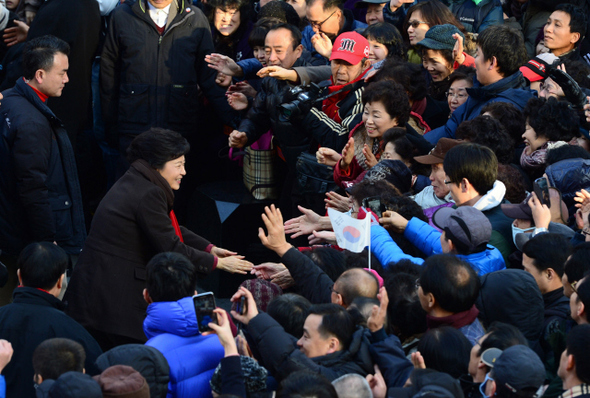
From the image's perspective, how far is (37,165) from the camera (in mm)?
5625

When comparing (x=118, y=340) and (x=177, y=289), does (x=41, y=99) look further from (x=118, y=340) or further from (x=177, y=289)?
(x=177, y=289)

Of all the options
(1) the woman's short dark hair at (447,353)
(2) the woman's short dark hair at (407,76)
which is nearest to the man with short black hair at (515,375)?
(1) the woman's short dark hair at (447,353)

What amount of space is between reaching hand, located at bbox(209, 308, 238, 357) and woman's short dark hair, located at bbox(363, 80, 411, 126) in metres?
2.54

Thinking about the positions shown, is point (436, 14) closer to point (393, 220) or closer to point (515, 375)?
point (393, 220)

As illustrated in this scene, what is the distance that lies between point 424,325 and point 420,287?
23 cm

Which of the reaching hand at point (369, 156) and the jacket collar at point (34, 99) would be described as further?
the jacket collar at point (34, 99)

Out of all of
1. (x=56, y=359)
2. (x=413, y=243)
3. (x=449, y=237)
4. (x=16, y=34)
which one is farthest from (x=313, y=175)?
(x=16, y=34)

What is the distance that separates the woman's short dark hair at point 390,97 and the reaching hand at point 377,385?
261 centimetres

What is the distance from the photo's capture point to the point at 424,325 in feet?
11.9

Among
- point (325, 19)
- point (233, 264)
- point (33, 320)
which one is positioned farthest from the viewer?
point (325, 19)

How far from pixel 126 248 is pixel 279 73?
2.22 meters

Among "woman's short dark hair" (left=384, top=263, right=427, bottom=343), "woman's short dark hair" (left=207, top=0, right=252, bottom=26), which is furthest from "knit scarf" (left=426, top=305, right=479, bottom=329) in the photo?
"woman's short dark hair" (left=207, top=0, right=252, bottom=26)

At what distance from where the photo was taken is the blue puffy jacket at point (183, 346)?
3340mm

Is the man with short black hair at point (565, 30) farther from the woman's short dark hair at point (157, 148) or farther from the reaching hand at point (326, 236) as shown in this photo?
the woman's short dark hair at point (157, 148)
